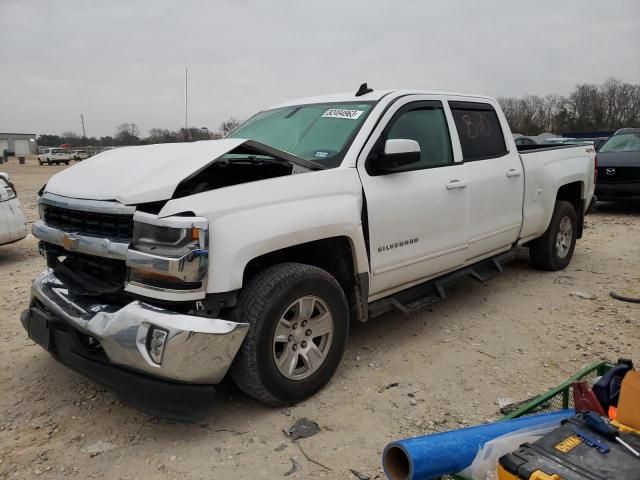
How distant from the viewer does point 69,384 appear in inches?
136

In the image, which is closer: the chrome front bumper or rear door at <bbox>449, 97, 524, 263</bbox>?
the chrome front bumper

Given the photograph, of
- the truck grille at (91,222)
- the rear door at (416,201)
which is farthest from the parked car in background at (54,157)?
the rear door at (416,201)

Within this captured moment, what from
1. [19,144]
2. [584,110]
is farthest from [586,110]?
[19,144]

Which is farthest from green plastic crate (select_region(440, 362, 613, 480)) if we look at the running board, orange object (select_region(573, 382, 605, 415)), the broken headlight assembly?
the broken headlight assembly

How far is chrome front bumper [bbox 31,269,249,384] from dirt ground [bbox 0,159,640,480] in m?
0.45

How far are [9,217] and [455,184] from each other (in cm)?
553

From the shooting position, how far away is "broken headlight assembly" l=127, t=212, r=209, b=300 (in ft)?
8.46

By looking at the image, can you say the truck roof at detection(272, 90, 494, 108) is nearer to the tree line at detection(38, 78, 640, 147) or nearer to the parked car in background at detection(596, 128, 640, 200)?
the parked car in background at detection(596, 128, 640, 200)

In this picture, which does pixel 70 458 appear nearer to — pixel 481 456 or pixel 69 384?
pixel 69 384

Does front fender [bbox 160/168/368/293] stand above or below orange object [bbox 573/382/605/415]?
above

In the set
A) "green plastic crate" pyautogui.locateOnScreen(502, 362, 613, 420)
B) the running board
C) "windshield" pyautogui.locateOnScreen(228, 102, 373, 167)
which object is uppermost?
"windshield" pyautogui.locateOnScreen(228, 102, 373, 167)

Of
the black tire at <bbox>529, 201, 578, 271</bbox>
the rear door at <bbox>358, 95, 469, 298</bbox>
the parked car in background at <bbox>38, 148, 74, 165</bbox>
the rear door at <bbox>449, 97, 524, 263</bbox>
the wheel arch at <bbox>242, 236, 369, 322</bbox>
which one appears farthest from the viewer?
the parked car in background at <bbox>38, 148, 74, 165</bbox>

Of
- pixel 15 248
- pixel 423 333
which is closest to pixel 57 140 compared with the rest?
pixel 15 248

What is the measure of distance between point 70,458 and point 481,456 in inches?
81.7
